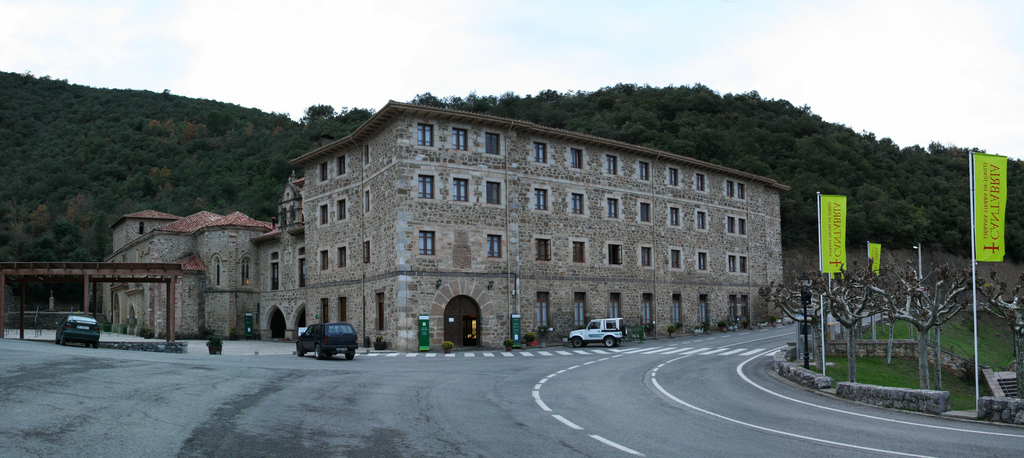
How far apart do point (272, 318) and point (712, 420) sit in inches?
1642

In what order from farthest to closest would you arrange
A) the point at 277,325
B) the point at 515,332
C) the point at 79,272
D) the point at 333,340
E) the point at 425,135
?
1. the point at 277,325
2. the point at 79,272
3. the point at 515,332
4. the point at 425,135
5. the point at 333,340

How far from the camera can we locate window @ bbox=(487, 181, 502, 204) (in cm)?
3716

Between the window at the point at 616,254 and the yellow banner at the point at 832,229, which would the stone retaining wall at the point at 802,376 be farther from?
the window at the point at 616,254

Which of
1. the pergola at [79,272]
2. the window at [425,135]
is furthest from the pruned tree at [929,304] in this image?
the pergola at [79,272]

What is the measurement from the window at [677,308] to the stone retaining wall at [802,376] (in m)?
21.4

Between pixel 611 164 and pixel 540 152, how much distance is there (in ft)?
17.3

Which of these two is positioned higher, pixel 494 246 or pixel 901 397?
pixel 494 246

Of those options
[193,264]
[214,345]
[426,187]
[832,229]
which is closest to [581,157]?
[426,187]

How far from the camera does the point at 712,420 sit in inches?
500

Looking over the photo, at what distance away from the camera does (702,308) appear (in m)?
47.2

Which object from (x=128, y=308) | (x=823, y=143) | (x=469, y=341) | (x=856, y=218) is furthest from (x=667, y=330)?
(x=823, y=143)

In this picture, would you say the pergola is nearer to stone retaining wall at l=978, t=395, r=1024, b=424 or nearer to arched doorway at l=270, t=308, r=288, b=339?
arched doorway at l=270, t=308, r=288, b=339

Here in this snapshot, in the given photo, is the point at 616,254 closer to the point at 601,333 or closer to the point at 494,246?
the point at 601,333

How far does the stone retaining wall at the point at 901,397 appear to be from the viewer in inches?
553
